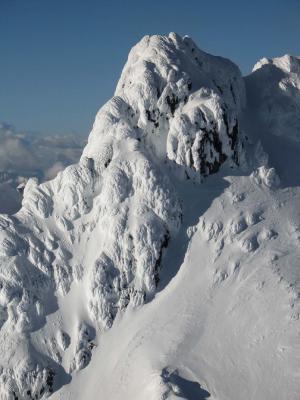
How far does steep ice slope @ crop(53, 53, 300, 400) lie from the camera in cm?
8975

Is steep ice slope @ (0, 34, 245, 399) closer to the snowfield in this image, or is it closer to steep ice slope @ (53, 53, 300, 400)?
the snowfield

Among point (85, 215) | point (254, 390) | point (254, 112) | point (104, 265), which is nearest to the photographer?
point (254, 390)

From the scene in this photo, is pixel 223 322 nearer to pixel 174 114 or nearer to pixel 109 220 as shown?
pixel 109 220

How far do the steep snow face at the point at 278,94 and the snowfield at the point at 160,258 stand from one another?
A: 303 inches

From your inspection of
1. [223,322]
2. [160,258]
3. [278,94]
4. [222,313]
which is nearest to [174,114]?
[160,258]

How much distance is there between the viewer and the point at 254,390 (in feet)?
290

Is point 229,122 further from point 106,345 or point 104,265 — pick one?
point 106,345

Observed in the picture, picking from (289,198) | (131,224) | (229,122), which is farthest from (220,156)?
(131,224)

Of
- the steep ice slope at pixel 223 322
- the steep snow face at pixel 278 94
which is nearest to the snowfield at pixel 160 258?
the steep ice slope at pixel 223 322

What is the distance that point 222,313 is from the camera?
322 feet

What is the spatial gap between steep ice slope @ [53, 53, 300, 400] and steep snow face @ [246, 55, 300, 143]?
1578 centimetres

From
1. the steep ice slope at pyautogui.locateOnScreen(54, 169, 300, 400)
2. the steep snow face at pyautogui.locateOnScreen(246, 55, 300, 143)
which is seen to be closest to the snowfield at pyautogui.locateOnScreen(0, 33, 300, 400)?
the steep ice slope at pyautogui.locateOnScreen(54, 169, 300, 400)

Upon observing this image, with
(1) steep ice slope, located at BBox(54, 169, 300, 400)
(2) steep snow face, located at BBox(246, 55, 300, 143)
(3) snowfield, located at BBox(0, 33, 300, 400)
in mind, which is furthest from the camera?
(2) steep snow face, located at BBox(246, 55, 300, 143)

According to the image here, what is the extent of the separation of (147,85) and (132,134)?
10477 mm
